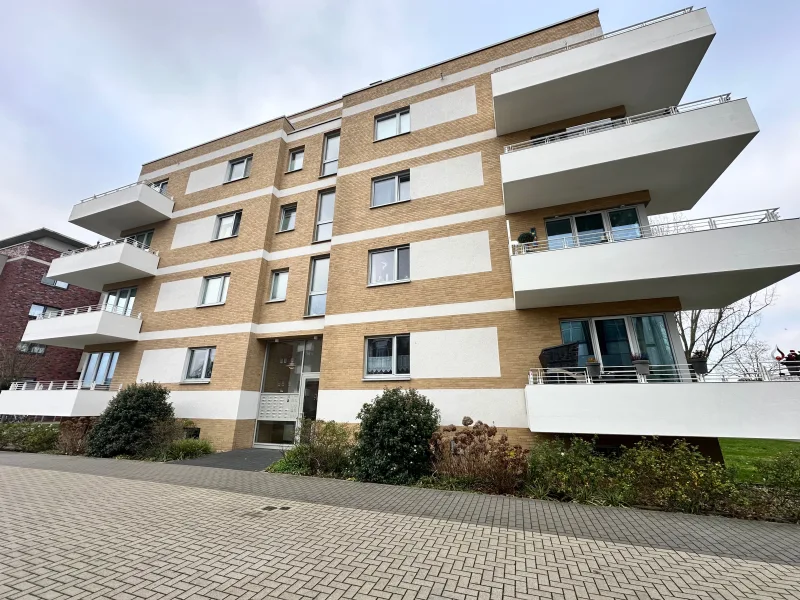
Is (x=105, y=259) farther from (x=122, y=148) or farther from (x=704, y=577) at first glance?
(x=704, y=577)

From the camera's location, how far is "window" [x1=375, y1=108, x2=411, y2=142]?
44.1 feet

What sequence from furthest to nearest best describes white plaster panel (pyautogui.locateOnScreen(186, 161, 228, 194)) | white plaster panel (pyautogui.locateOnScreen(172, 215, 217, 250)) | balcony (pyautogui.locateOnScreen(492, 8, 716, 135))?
white plaster panel (pyautogui.locateOnScreen(186, 161, 228, 194)), white plaster panel (pyautogui.locateOnScreen(172, 215, 217, 250)), balcony (pyautogui.locateOnScreen(492, 8, 716, 135))

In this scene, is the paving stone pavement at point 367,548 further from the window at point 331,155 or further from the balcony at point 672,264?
the window at point 331,155

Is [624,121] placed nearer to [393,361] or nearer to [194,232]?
[393,361]

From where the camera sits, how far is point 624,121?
30.7 ft

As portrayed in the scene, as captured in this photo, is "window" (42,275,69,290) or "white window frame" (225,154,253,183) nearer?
"white window frame" (225,154,253,183)

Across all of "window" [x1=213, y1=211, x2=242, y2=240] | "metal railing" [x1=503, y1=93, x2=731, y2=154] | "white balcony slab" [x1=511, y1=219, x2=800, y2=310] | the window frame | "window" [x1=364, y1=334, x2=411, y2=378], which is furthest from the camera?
"window" [x1=213, y1=211, x2=242, y2=240]

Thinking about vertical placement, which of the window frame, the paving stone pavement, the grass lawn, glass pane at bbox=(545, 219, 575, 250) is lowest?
the paving stone pavement

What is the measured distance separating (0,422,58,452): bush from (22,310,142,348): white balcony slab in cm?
371

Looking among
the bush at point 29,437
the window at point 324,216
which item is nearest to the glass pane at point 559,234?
the window at point 324,216

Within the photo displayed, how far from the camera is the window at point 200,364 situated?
13.1 m

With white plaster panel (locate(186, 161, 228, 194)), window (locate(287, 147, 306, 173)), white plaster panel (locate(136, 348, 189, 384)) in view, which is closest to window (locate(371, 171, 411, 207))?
window (locate(287, 147, 306, 173))

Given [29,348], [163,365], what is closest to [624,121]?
[163,365]

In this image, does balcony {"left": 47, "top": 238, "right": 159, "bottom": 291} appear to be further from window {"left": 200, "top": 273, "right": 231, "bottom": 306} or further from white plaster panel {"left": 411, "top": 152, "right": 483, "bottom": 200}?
white plaster panel {"left": 411, "top": 152, "right": 483, "bottom": 200}
